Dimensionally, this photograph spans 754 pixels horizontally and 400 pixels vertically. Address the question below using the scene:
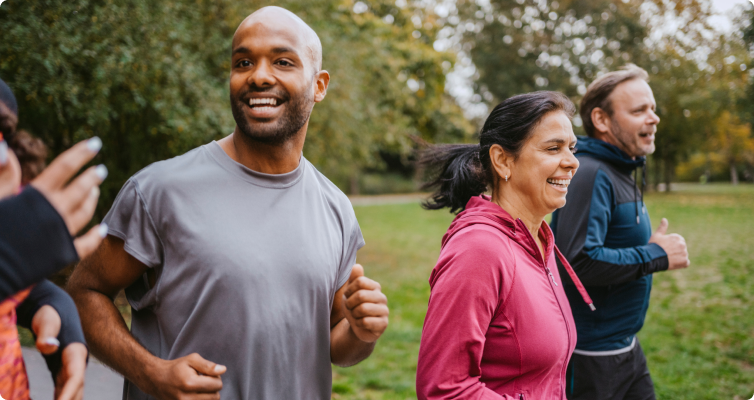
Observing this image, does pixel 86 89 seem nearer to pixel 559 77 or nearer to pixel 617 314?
pixel 617 314

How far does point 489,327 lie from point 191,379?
948mm

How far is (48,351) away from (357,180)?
3743 cm

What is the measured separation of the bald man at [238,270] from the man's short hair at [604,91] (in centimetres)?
191

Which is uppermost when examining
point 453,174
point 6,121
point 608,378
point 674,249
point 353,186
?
point 6,121

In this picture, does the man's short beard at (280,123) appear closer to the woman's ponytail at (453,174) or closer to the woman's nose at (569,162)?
the woman's ponytail at (453,174)

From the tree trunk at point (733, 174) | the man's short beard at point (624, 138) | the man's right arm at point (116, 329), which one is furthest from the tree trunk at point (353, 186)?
the man's right arm at point (116, 329)

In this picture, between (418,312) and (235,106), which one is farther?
(418,312)

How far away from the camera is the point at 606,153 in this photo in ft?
9.21

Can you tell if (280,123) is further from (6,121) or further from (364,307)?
(6,121)

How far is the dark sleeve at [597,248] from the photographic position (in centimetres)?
256

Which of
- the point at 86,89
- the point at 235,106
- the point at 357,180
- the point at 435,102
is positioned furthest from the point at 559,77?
the point at 235,106

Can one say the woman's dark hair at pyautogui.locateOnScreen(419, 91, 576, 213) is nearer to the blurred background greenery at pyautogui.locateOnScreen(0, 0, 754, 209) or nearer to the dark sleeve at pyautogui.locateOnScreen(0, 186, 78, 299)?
the blurred background greenery at pyautogui.locateOnScreen(0, 0, 754, 209)

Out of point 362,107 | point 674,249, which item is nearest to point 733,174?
point 362,107

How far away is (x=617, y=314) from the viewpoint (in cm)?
268
